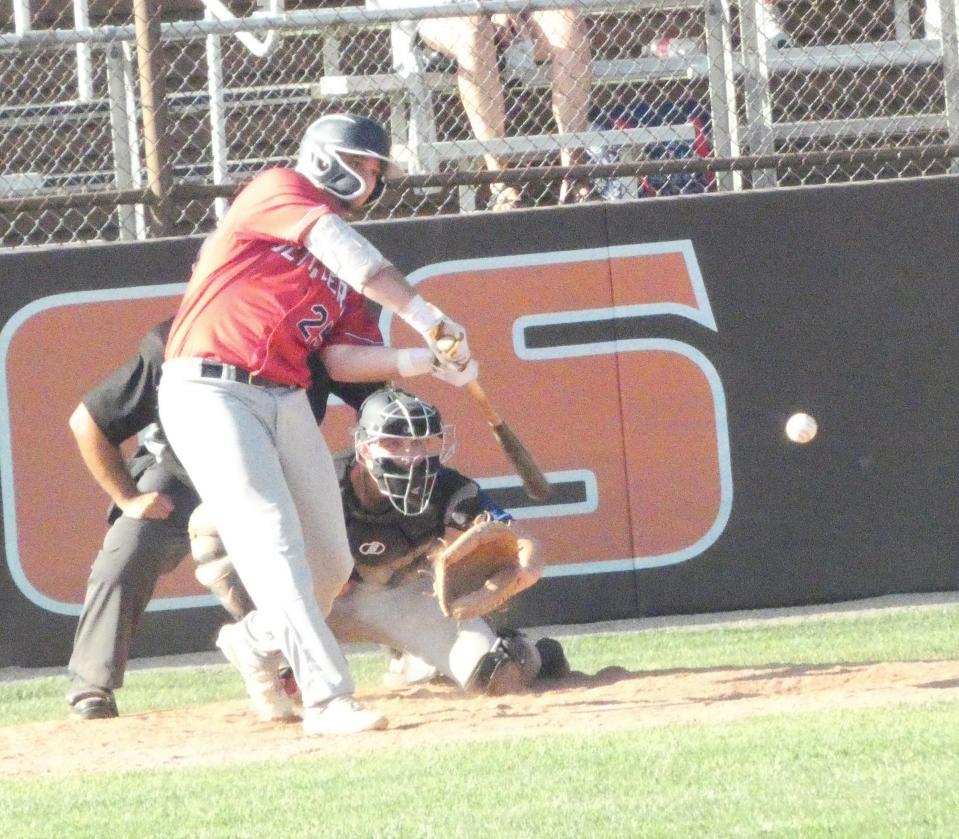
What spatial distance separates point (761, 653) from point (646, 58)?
11.0ft

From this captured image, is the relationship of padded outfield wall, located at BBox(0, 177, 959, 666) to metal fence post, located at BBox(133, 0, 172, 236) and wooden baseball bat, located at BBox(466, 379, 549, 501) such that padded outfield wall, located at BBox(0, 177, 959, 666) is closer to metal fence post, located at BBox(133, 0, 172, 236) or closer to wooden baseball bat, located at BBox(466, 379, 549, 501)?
metal fence post, located at BBox(133, 0, 172, 236)

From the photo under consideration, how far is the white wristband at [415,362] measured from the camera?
6066 millimetres

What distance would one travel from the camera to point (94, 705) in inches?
262

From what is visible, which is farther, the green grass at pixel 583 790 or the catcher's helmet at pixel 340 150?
the catcher's helmet at pixel 340 150

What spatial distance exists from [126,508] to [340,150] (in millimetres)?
1650

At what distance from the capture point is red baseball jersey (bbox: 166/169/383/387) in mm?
5859

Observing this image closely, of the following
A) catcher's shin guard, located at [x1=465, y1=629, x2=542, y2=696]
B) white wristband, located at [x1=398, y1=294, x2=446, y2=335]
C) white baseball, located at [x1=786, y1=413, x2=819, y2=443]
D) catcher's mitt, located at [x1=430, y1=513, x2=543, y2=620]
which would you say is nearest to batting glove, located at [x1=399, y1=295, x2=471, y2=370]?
white wristband, located at [x1=398, y1=294, x2=446, y2=335]

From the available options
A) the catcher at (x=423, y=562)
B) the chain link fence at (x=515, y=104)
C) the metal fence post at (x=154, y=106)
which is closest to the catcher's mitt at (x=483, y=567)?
the catcher at (x=423, y=562)

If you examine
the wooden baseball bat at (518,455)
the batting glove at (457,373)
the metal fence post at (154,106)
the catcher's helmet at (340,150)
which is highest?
the metal fence post at (154,106)

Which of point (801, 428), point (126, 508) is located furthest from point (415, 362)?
point (801, 428)

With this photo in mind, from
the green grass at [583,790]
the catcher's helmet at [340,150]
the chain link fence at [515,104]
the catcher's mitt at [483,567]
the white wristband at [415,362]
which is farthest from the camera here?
the chain link fence at [515,104]

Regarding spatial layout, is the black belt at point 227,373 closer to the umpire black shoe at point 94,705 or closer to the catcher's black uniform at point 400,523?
the catcher's black uniform at point 400,523

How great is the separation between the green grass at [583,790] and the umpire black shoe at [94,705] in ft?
4.21

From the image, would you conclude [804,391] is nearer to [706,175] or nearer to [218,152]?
[706,175]
